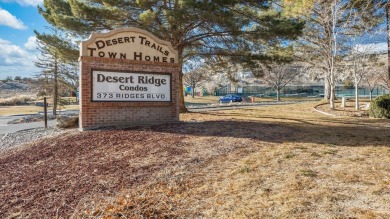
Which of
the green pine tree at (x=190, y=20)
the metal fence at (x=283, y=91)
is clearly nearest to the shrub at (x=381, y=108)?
the green pine tree at (x=190, y=20)

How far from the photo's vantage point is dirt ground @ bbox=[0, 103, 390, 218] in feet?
9.38

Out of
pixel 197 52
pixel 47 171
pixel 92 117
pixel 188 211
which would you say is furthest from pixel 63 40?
pixel 188 211

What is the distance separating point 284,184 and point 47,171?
3.58m

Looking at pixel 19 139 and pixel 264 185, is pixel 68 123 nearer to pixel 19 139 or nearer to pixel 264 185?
pixel 19 139

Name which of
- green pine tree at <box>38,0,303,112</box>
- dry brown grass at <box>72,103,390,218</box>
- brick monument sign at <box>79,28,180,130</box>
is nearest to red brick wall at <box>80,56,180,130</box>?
brick monument sign at <box>79,28,180,130</box>

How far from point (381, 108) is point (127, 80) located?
11.9 meters

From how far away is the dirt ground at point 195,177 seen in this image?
9.38 feet

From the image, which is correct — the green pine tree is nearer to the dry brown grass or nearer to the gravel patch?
the gravel patch

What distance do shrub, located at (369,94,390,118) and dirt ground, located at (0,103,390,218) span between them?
7.59 metres

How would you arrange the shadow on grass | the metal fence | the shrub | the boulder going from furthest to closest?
the metal fence → the shrub → the boulder → the shadow on grass

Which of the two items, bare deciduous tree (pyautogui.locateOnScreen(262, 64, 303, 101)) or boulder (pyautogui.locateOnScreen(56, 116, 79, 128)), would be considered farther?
bare deciduous tree (pyautogui.locateOnScreen(262, 64, 303, 101))

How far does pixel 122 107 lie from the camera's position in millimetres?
8070

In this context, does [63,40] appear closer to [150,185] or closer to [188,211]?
[150,185]

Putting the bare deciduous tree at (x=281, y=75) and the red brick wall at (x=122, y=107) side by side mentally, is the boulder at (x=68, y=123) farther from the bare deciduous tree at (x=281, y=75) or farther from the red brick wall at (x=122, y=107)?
the bare deciduous tree at (x=281, y=75)
